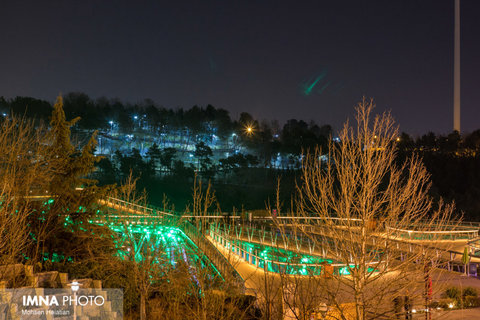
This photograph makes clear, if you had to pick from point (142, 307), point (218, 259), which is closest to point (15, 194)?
point (142, 307)

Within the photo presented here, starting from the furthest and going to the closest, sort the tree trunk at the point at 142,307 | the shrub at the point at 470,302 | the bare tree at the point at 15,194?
the shrub at the point at 470,302 → the bare tree at the point at 15,194 → the tree trunk at the point at 142,307

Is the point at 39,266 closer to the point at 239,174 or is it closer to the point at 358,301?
the point at 358,301

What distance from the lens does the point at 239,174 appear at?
59.4m

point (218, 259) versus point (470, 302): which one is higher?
point (218, 259)

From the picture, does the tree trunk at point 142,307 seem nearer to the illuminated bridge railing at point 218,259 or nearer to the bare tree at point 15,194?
the illuminated bridge railing at point 218,259

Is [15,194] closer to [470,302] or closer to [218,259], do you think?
[218,259]

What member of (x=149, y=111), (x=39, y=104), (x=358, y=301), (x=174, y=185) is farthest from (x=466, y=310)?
(x=149, y=111)

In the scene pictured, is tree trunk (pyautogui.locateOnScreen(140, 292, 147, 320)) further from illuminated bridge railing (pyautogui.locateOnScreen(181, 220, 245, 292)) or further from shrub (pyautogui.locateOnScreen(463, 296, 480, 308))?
shrub (pyautogui.locateOnScreen(463, 296, 480, 308))

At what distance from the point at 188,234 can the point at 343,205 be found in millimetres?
12186

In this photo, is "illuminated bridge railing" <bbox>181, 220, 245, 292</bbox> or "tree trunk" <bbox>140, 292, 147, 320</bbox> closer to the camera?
"tree trunk" <bbox>140, 292, 147, 320</bbox>

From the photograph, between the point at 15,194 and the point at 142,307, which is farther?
the point at 15,194

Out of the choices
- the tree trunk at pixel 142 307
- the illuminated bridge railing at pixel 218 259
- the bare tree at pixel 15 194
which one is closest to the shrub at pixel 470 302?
the illuminated bridge railing at pixel 218 259

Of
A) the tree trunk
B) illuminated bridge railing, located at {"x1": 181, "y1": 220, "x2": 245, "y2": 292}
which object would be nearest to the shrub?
illuminated bridge railing, located at {"x1": 181, "y1": 220, "x2": 245, "y2": 292}

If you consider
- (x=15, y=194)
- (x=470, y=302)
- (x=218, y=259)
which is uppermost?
(x=15, y=194)
